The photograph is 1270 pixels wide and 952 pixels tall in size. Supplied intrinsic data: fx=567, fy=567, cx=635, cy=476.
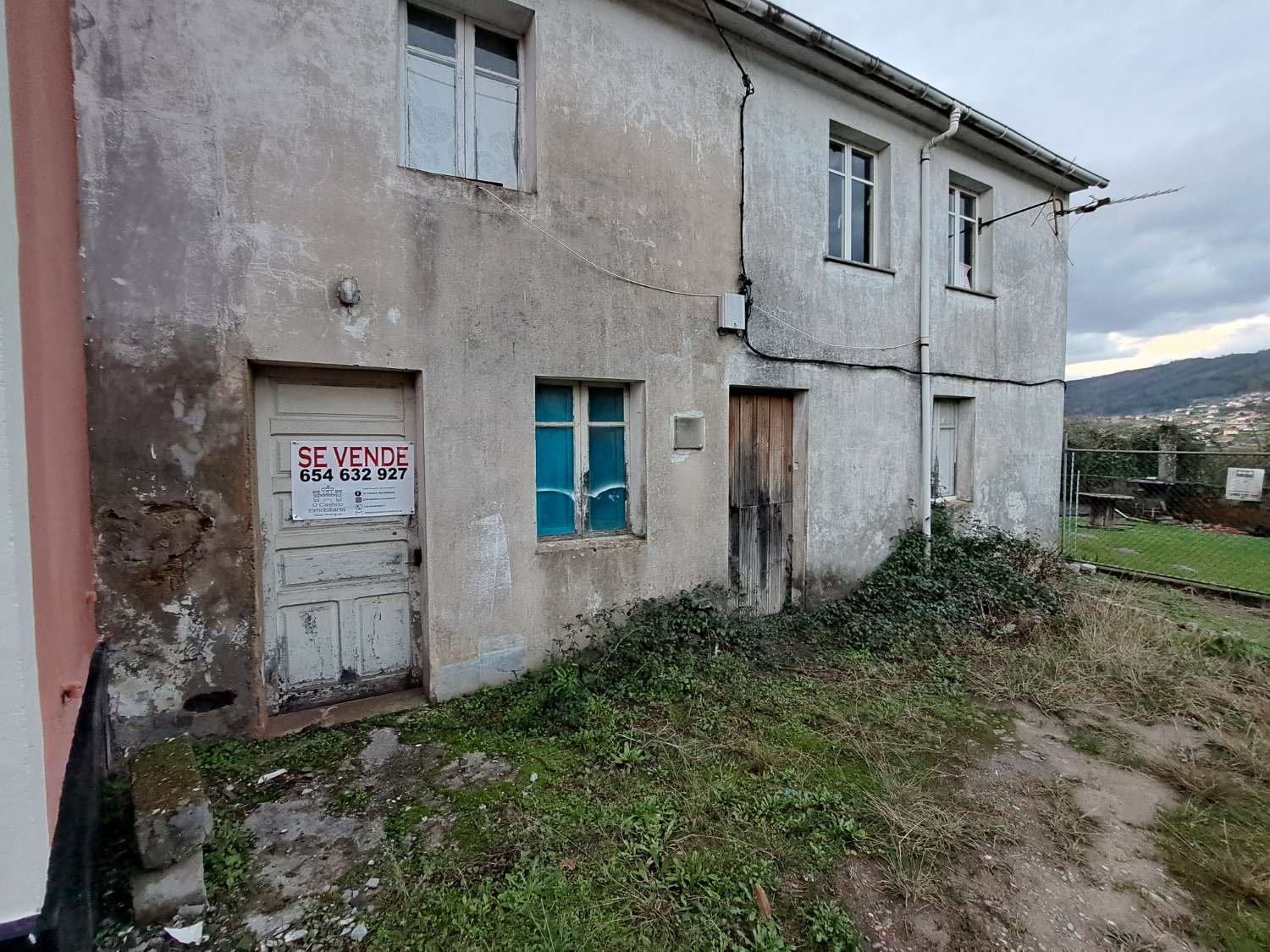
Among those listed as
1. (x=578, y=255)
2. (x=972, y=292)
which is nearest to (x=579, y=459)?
(x=578, y=255)

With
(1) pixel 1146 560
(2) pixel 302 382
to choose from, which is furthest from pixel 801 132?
(1) pixel 1146 560

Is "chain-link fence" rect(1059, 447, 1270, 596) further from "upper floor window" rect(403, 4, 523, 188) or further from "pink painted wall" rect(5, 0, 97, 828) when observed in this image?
"pink painted wall" rect(5, 0, 97, 828)

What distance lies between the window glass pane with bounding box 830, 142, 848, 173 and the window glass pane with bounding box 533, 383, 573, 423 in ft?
14.0

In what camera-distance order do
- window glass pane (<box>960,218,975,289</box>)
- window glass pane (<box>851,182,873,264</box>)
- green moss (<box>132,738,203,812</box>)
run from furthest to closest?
window glass pane (<box>960,218,975,289</box>), window glass pane (<box>851,182,873,264</box>), green moss (<box>132,738,203,812</box>)

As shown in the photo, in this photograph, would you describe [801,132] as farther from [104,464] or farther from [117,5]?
[104,464]

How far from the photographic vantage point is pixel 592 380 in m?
4.75

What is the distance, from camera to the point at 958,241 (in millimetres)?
7676

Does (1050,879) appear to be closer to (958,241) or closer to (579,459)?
(579,459)

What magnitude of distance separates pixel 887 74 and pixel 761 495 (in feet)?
14.9

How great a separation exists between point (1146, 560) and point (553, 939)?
431 inches

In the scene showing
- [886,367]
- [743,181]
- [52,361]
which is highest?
[743,181]

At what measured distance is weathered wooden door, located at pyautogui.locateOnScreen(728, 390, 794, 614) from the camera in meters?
5.69

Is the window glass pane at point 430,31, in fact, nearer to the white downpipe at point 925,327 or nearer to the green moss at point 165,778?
the green moss at point 165,778

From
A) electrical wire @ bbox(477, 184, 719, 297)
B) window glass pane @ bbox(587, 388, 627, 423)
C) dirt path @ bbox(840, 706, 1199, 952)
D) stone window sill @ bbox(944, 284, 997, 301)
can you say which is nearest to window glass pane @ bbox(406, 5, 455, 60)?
electrical wire @ bbox(477, 184, 719, 297)
